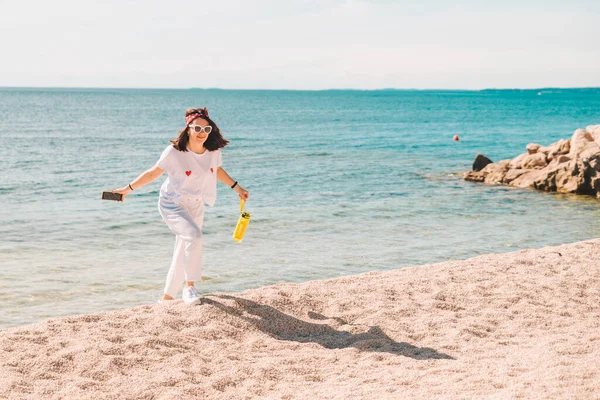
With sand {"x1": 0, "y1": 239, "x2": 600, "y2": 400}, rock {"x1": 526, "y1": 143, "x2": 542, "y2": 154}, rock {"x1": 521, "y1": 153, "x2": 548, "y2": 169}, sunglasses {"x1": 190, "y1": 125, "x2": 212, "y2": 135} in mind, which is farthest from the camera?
rock {"x1": 526, "y1": 143, "x2": 542, "y2": 154}

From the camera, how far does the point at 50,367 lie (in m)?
5.90

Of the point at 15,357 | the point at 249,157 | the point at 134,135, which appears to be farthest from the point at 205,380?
the point at 134,135

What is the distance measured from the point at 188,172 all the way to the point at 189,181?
10cm

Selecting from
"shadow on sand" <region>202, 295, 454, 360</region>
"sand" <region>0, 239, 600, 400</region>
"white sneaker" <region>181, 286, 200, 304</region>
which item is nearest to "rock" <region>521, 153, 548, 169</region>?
"sand" <region>0, 239, 600, 400</region>

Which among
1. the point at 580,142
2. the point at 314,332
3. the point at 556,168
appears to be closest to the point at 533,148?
the point at 580,142

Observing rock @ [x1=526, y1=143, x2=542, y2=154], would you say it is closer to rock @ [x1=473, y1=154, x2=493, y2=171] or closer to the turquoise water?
rock @ [x1=473, y1=154, x2=493, y2=171]

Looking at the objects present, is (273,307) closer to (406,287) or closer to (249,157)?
(406,287)

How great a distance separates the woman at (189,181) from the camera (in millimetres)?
7297

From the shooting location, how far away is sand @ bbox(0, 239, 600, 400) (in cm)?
548

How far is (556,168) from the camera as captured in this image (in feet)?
75.9

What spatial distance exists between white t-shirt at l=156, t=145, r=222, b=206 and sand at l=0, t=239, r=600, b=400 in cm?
127

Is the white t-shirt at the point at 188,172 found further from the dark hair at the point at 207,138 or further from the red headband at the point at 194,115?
the red headband at the point at 194,115

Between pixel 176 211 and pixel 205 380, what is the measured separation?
221 centimetres

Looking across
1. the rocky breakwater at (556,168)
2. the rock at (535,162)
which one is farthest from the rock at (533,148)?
the rock at (535,162)
